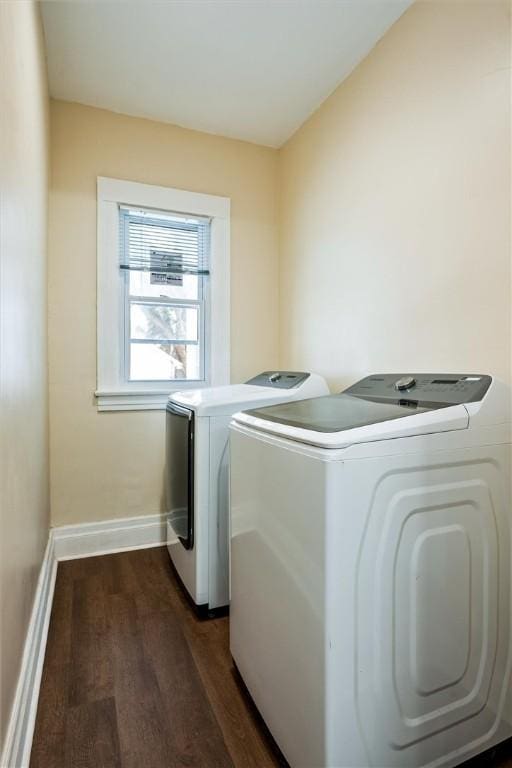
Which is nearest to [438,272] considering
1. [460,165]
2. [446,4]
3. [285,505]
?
[460,165]

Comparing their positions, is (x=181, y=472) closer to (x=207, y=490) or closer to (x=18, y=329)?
(x=207, y=490)

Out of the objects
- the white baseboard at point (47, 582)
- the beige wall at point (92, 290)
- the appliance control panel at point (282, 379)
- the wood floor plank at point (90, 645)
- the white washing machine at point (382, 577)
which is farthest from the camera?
the beige wall at point (92, 290)

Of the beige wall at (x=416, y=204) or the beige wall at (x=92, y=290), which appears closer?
the beige wall at (x=416, y=204)

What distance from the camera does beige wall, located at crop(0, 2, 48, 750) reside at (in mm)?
923

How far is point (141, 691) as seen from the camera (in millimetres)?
1347

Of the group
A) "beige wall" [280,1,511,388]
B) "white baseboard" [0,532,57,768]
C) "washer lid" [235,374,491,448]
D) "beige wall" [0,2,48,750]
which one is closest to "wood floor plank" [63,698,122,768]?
"white baseboard" [0,532,57,768]

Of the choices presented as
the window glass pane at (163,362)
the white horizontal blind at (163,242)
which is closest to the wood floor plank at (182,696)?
the window glass pane at (163,362)

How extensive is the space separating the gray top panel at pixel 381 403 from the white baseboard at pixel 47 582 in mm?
978

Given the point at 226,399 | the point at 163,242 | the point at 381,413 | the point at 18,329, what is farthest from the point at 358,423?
the point at 163,242

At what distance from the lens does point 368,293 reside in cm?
195

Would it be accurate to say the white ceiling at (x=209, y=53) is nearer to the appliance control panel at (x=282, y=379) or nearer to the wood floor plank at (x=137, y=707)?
the appliance control panel at (x=282, y=379)

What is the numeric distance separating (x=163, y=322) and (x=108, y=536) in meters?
1.31

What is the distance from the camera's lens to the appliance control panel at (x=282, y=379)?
6.76 feet

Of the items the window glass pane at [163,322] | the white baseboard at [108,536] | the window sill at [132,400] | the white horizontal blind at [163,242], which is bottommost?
the white baseboard at [108,536]
